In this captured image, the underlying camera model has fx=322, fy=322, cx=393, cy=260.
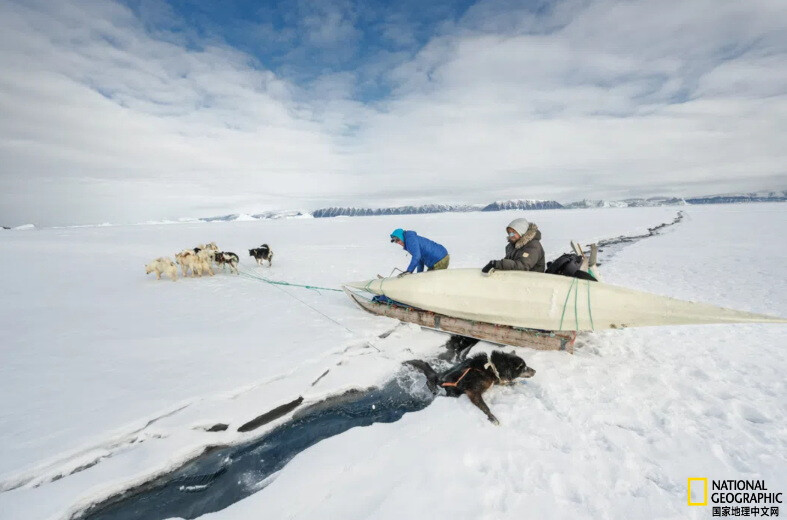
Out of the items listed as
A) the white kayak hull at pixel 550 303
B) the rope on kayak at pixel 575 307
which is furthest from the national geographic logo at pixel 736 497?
the rope on kayak at pixel 575 307

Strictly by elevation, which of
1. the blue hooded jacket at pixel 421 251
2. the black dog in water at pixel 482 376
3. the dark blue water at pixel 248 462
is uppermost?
the blue hooded jacket at pixel 421 251

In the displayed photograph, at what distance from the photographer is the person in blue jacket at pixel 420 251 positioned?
23.4 ft

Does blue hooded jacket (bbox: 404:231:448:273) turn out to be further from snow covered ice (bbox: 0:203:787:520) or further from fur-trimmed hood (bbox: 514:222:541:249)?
fur-trimmed hood (bbox: 514:222:541:249)

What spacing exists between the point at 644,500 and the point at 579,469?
46 cm

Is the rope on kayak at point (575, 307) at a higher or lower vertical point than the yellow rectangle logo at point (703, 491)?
higher

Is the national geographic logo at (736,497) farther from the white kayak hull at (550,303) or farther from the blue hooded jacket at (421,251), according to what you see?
the blue hooded jacket at (421,251)

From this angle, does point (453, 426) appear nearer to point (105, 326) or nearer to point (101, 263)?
point (105, 326)

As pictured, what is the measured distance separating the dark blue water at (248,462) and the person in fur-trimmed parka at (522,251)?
8.12 ft

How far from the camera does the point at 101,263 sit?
47.9ft

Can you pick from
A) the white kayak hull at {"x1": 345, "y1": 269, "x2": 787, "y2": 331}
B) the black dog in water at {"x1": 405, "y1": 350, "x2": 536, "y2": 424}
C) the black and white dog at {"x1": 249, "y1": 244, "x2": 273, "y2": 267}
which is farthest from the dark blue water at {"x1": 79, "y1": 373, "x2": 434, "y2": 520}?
the black and white dog at {"x1": 249, "y1": 244, "x2": 273, "y2": 267}

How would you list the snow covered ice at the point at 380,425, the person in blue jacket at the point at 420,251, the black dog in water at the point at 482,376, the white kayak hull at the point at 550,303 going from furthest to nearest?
the person in blue jacket at the point at 420,251 < the white kayak hull at the point at 550,303 < the black dog in water at the point at 482,376 < the snow covered ice at the point at 380,425

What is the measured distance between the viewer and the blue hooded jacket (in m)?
7.15

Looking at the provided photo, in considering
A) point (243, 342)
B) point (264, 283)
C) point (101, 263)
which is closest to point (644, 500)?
point (243, 342)

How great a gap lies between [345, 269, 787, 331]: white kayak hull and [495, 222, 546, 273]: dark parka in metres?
0.15
